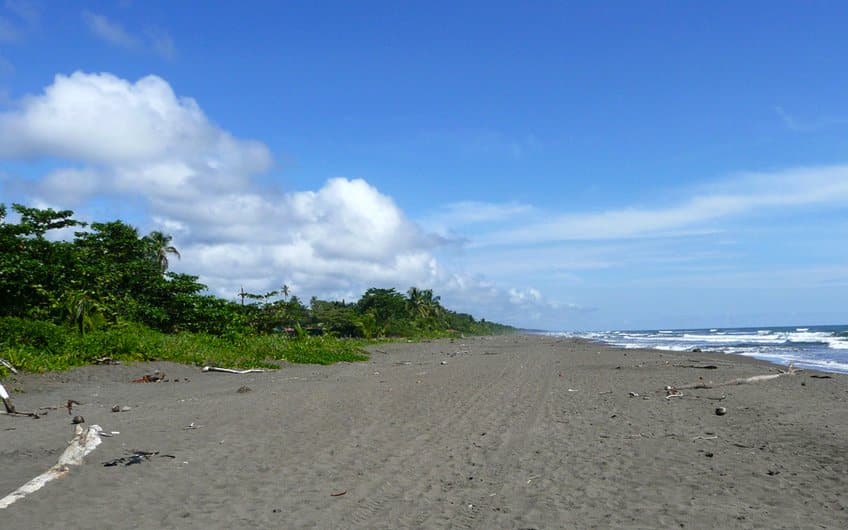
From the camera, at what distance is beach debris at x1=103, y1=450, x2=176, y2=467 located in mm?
8102

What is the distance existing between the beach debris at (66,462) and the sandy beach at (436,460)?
131mm

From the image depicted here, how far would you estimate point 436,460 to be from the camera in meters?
8.81

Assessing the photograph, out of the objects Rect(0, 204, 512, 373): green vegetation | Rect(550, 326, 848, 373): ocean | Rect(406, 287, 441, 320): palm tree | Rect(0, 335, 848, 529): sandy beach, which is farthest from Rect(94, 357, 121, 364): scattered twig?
Rect(406, 287, 441, 320): palm tree

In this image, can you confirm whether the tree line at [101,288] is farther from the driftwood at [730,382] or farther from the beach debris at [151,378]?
the driftwood at [730,382]

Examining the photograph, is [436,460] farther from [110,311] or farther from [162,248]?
[162,248]

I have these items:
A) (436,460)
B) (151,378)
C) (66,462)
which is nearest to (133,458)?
(66,462)

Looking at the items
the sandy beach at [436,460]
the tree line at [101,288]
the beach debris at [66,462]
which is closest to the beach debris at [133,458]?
the sandy beach at [436,460]

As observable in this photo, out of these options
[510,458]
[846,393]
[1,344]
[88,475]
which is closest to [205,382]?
[1,344]

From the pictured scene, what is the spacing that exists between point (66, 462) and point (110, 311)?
67.7ft

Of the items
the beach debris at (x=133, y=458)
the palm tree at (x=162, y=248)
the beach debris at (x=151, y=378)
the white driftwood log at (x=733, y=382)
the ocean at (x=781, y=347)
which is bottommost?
the beach debris at (x=133, y=458)

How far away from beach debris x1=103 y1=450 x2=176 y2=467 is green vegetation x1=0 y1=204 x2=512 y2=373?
10.5 metres

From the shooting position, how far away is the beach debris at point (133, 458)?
26.6ft

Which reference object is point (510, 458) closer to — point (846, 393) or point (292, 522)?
point (292, 522)

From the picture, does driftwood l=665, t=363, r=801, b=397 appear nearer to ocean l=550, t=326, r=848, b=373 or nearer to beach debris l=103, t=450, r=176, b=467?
ocean l=550, t=326, r=848, b=373
